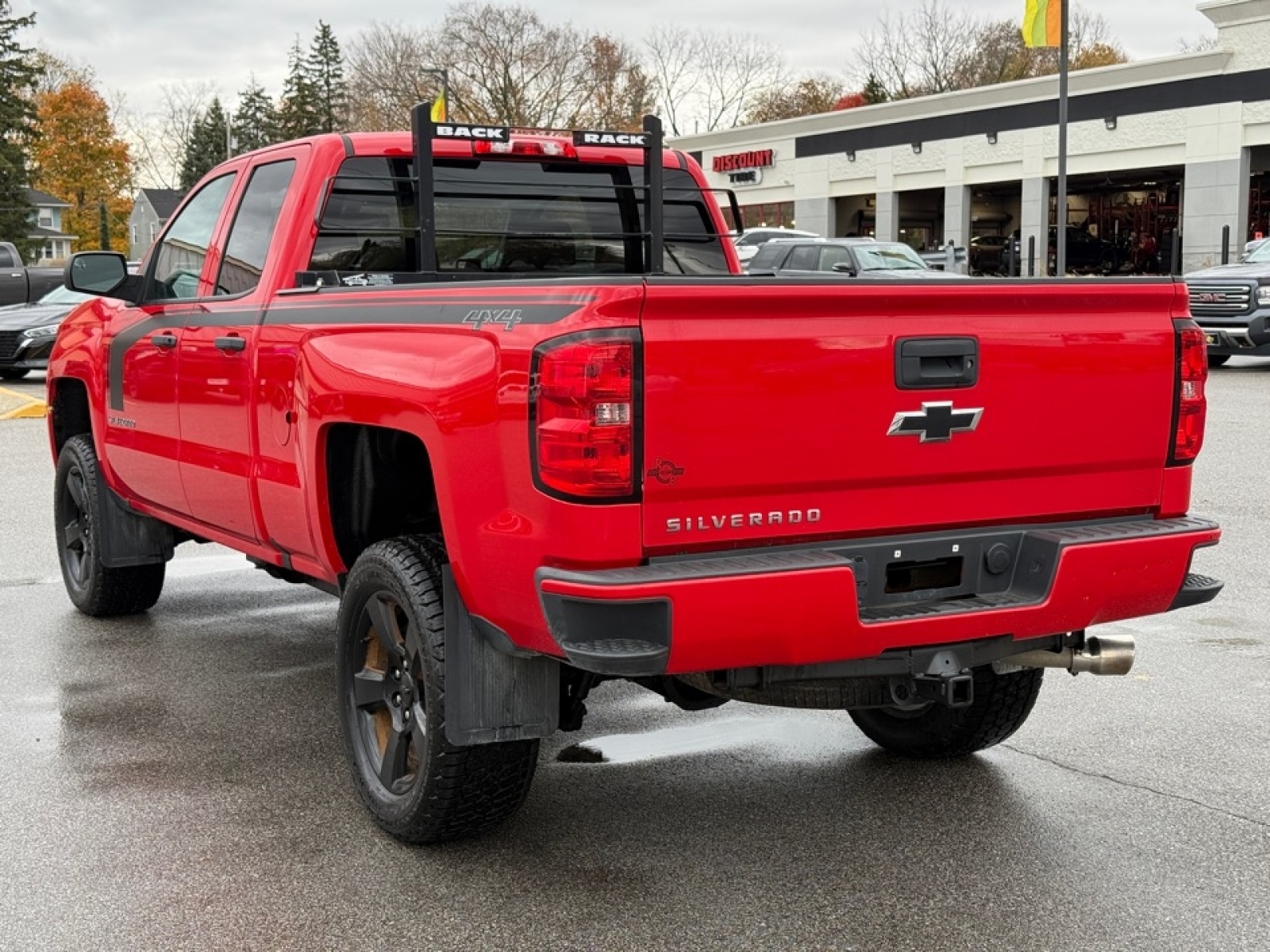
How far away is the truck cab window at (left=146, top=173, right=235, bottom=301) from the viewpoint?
5.94 metres

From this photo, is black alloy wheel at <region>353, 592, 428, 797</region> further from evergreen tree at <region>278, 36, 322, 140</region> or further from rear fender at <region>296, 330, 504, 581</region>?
evergreen tree at <region>278, 36, 322, 140</region>

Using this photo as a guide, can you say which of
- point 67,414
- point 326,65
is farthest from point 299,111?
point 67,414

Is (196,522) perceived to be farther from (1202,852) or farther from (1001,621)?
(1202,852)

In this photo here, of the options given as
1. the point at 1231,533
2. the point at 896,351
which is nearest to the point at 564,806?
the point at 896,351

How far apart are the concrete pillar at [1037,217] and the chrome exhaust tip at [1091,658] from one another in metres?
42.6

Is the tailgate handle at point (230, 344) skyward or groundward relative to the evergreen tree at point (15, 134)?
groundward

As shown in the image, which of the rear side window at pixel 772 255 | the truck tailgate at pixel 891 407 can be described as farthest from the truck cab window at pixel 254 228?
the rear side window at pixel 772 255

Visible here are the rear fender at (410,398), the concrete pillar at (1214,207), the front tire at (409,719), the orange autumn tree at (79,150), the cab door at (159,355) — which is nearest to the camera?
the rear fender at (410,398)

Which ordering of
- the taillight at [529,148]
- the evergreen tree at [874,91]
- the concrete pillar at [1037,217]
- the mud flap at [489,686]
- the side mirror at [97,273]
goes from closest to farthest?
1. the mud flap at [489,686]
2. the taillight at [529,148]
3. the side mirror at [97,273]
4. the concrete pillar at [1037,217]
5. the evergreen tree at [874,91]

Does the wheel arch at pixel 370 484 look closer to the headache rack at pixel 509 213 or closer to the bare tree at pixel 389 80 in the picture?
the headache rack at pixel 509 213

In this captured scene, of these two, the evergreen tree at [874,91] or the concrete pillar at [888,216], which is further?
the evergreen tree at [874,91]

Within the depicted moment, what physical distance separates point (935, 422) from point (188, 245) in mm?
3594

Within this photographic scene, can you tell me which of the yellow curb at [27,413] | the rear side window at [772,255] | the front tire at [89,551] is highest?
the rear side window at [772,255]

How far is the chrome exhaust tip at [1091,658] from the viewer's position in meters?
4.20
